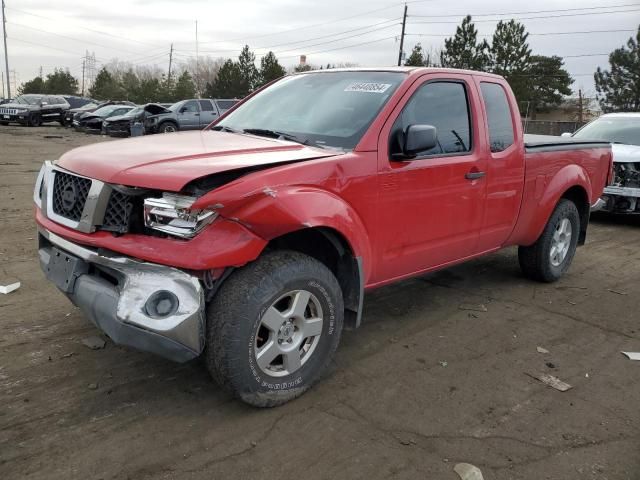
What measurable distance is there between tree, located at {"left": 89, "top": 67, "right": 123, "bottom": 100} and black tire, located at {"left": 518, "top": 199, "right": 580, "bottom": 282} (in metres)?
65.1

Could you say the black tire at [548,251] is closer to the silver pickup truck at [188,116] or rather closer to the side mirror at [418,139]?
the side mirror at [418,139]

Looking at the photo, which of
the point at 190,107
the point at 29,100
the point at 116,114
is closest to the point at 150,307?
the point at 190,107

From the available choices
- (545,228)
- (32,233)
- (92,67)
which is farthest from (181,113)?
(92,67)

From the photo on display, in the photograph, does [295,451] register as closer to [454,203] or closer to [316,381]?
[316,381]

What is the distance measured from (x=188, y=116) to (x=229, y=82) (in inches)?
1405

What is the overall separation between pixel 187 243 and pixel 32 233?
182 inches

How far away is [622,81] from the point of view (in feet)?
124

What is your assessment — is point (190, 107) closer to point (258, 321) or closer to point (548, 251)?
point (548, 251)

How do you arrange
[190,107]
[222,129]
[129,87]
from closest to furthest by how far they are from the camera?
1. [222,129]
2. [190,107]
3. [129,87]

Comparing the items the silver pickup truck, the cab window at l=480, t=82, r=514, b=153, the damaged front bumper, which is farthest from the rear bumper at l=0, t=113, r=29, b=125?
the damaged front bumper

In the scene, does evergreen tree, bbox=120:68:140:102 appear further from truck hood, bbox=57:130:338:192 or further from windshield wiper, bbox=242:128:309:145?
truck hood, bbox=57:130:338:192

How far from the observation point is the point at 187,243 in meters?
2.67

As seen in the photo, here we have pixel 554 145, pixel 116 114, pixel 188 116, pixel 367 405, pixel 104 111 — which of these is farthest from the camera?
pixel 104 111

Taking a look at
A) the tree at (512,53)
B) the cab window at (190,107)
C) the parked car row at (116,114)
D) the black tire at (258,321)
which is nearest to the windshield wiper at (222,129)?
the black tire at (258,321)
